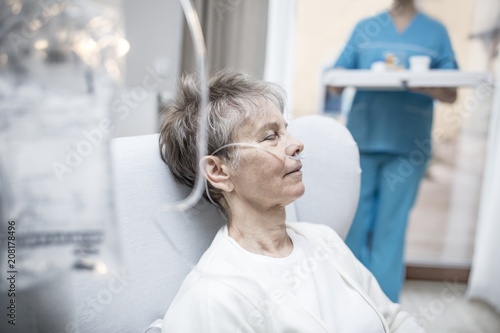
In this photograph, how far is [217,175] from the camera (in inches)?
37.1

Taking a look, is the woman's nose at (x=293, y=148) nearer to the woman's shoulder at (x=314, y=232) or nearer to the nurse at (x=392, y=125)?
the woman's shoulder at (x=314, y=232)

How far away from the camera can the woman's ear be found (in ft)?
3.07

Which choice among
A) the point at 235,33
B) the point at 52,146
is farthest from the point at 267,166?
the point at 235,33

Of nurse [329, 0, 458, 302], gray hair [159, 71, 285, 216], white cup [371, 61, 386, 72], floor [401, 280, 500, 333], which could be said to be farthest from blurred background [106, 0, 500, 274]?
gray hair [159, 71, 285, 216]

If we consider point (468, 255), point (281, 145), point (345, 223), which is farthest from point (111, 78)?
point (468, 255)

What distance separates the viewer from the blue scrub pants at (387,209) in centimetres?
179

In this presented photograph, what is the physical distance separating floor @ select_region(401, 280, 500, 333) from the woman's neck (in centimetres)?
132

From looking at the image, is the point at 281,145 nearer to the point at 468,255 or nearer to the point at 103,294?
the point at 103,294

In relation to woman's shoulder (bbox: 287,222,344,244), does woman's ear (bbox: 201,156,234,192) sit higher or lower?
higher

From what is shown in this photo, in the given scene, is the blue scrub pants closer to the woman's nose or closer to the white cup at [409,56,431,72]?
the white cup at [409,56,431,72]

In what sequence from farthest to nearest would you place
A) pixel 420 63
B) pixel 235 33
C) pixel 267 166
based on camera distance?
1. pixel 235 33
2. pixel 420 63
3. pixel 267 166

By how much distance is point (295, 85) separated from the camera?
2328mm

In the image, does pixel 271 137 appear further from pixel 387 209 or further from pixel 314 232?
pixel 387 209

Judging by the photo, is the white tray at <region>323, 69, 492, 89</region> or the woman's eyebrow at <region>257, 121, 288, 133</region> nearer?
the woman's eyebrow at <region>257, 121, 288, 133</region>
